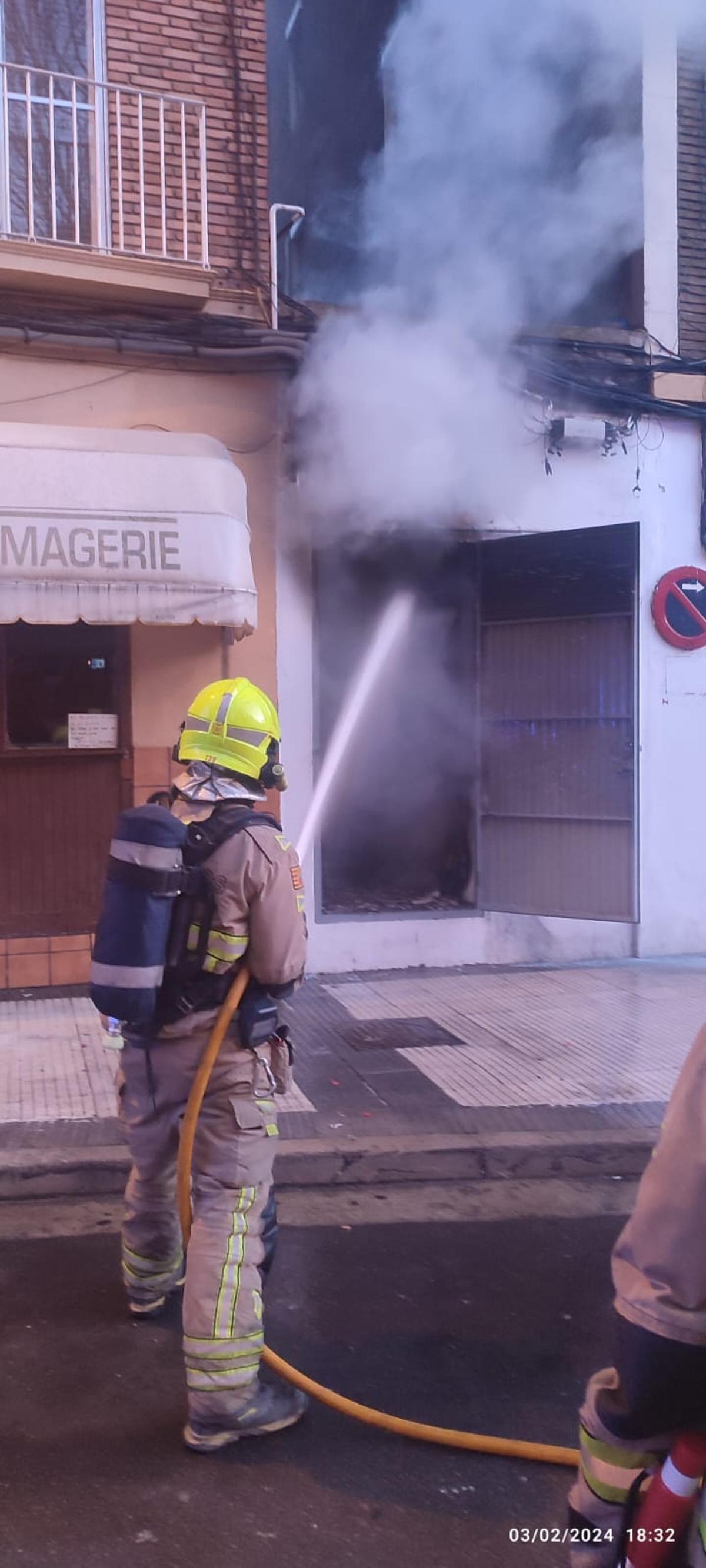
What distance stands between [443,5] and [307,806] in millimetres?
5245

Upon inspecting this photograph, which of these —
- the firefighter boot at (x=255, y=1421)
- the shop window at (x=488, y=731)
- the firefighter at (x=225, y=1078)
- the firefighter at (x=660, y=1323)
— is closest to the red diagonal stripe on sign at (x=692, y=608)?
the shop window at (x=488, y=731)

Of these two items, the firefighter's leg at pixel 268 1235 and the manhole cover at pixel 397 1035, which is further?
the manhole cover at pixel 397 1035

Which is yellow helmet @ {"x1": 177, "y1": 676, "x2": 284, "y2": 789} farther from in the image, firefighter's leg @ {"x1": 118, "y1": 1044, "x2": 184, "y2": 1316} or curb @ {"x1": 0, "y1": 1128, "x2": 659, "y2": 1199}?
curb @ {"x1": 0, "y1": 1128, "x2": 659, "y2": 1199}

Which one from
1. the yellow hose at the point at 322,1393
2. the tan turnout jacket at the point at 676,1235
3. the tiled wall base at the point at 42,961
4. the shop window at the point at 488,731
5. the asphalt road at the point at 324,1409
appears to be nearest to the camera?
the tan turnout jacket at the point at 676,1235

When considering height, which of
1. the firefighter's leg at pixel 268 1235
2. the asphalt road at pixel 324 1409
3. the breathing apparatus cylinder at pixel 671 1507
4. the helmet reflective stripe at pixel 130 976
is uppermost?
the helmet reflective stripe at pixel 130 976

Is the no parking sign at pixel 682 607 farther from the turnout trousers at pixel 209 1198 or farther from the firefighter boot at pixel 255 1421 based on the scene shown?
the firefighter boot at pixel 255 1421

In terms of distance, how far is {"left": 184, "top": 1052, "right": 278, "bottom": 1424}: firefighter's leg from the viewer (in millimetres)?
3178

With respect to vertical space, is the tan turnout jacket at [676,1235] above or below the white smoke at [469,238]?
below

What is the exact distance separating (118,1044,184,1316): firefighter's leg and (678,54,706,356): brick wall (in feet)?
24.6

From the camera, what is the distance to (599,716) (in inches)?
327

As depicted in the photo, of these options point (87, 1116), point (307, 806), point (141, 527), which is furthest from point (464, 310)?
point (87, 1116)

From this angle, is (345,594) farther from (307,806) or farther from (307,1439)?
(307,1439)

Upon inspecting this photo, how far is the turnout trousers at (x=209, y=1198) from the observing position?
3188mm

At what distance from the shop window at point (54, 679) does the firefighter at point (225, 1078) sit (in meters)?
4.34
